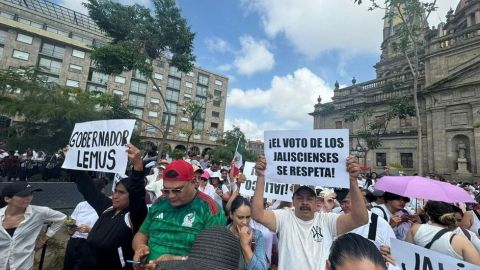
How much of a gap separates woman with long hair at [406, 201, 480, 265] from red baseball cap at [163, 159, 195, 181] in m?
2.38

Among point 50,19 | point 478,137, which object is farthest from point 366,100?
point 50,19

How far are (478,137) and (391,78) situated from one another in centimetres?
1070

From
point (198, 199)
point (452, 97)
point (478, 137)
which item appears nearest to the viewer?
point (198, 199)

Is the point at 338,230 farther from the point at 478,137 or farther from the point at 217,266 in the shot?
the point at 478,137

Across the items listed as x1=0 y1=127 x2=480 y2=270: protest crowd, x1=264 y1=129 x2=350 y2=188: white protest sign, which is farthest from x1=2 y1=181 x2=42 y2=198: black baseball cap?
x1=264 y1=129 x2=350 y2=188: white protest sign

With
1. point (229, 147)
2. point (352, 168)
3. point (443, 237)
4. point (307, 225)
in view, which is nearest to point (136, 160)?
point (307, 225)

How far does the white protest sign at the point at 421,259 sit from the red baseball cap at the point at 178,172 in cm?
204

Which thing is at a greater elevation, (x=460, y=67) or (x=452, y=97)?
(x=460, y=67)

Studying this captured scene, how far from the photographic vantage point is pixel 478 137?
A: 2270 centimetres

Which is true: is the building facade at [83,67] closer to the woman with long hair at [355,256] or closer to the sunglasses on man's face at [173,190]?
the sunglasses on man's face at [173,190]

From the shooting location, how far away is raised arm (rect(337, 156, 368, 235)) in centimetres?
245

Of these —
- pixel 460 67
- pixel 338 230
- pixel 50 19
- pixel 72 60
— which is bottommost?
pixel 338 230

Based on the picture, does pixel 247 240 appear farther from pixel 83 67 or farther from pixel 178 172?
pixel 83 67

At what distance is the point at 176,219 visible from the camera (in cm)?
236
